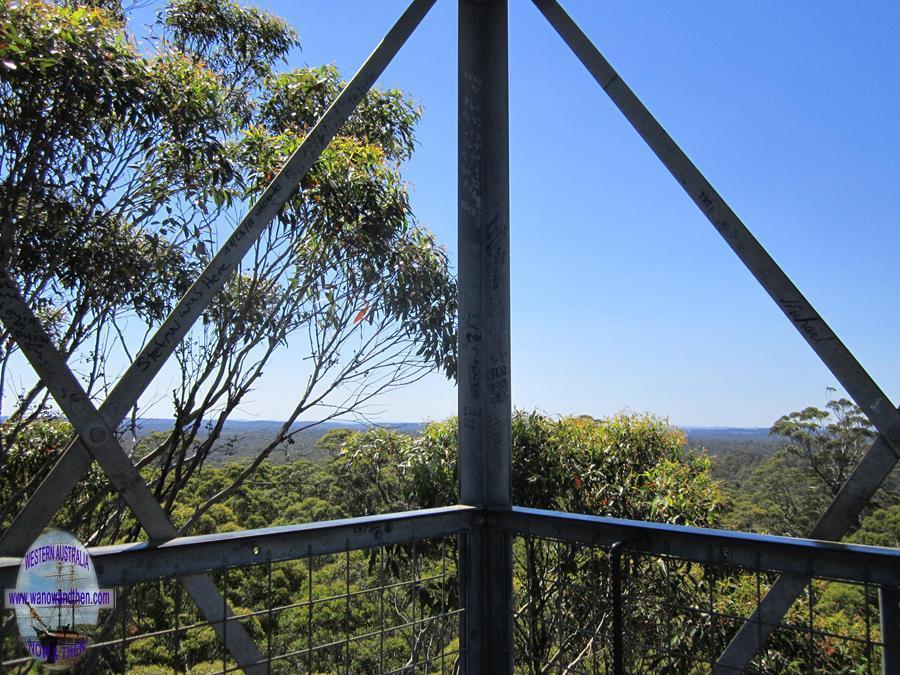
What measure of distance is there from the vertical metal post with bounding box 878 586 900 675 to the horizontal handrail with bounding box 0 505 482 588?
36.8 inches

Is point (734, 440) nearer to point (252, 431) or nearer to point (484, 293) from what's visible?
point (252, 431)

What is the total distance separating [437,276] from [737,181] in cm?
197

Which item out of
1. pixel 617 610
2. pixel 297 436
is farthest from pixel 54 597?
pixel 297 436

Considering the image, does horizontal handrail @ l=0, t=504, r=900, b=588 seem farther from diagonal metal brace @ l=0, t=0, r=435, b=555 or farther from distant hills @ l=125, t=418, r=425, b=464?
distant hills @ l=125, t=418, r=425, b=464

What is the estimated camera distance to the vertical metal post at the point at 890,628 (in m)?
Result: 1.08

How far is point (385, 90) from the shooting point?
4367 mm

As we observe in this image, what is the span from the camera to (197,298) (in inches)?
56.0

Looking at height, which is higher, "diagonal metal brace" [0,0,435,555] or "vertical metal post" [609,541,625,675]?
"diagonal metal brace" [0,0,435,555]

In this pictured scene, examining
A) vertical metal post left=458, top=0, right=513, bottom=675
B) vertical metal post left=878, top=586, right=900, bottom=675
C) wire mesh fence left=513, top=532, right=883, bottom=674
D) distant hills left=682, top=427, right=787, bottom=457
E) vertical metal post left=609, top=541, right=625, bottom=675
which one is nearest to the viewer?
vertical metal post left=878, top=586, right=900, bottom=675

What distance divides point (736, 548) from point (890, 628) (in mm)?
265

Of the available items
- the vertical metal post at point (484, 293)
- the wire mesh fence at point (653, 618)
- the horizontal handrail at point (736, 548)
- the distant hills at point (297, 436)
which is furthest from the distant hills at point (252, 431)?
the horizontal handrail at point (736, 548)

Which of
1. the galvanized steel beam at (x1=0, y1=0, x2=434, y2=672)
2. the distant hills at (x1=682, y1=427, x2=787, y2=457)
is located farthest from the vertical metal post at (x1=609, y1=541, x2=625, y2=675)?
the distant hills at (x1=682, y1=427, x2=787, y2=457)

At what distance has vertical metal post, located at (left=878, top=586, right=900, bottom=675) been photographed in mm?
1081

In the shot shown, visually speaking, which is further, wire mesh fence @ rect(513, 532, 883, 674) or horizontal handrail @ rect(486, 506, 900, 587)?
wire mesh fence @ rect(513, 532, 883, 674)
